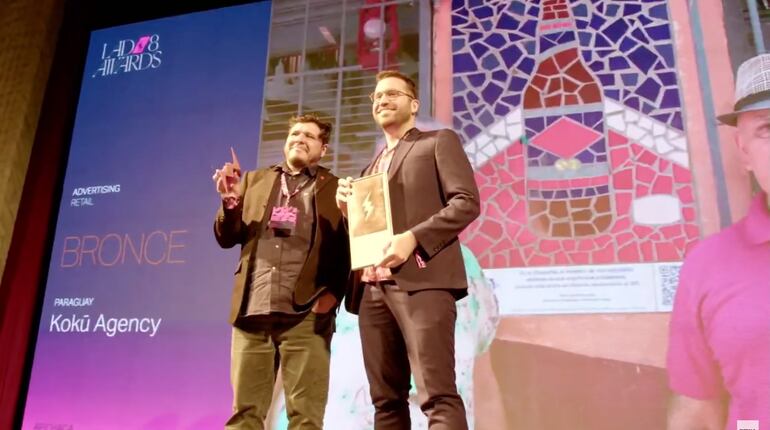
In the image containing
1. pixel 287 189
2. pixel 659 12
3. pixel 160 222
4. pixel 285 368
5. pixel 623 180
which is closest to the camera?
pixel 285 368

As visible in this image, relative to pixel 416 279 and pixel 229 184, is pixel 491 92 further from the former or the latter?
pixel 416 279

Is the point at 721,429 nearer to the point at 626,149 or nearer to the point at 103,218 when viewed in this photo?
the point at 626,149

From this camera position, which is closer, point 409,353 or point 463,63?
point 409,353

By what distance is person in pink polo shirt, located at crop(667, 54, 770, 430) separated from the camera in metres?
2.30

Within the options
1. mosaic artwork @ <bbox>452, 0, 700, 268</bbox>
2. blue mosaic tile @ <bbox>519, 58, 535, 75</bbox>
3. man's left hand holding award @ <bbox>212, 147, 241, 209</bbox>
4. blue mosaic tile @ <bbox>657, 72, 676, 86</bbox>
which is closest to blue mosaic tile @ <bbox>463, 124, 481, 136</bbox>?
mosaic artwork @ <bbox>452, 0, 700, 268</bbox>

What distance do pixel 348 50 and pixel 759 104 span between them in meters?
1.84

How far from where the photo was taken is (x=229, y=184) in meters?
1.98

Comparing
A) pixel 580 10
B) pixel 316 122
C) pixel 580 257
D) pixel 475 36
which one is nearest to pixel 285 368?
pixel 316 122

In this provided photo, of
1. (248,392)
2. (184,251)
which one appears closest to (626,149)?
(248,392)

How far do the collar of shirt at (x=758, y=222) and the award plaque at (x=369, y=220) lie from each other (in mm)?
1612

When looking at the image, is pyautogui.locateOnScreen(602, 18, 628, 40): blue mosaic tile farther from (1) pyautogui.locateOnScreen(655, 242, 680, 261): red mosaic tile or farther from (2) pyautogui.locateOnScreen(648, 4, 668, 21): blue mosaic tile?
(1) pyautogui.locateOnScreen(655, 242, 680, 261): red mosaic tile

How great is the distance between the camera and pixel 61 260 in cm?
346

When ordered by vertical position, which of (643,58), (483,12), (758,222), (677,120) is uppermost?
(483,12)

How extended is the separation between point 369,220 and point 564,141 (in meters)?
1.47
